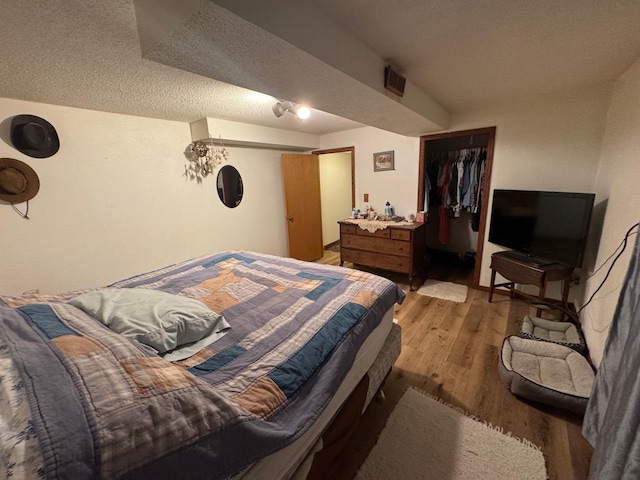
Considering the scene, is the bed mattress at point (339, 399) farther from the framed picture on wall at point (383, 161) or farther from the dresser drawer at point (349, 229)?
the framed picture on wall at point (383, 161)

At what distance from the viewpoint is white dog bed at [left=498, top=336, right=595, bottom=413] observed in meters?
1.51

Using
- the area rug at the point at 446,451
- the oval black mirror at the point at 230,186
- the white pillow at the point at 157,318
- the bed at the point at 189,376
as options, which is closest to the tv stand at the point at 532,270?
the area rug at the point at 446,451

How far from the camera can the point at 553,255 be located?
2.32 metres

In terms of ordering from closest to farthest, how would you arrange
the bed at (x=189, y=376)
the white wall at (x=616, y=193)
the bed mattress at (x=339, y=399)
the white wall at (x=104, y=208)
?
the bed at (x=189, y=376), the bed mattress at (x=339, y=399), the white wall at (x=616, y=193), the white wall at (x=104, y=208)

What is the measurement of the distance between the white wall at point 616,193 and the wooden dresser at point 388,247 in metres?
1.57

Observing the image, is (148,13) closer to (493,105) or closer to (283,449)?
(283,449)

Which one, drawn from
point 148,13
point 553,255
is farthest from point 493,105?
point 148,13

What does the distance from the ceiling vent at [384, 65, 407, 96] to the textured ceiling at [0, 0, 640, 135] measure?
5cm

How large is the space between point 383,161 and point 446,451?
3.26m

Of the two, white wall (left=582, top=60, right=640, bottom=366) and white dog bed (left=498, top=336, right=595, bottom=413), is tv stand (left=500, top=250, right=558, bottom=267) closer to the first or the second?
white wall (left=582, top=60, right=640, bottom=366)

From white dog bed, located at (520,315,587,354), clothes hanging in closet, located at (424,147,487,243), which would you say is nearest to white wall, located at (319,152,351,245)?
clothes hanging in closet, located at (424,147,487,243)

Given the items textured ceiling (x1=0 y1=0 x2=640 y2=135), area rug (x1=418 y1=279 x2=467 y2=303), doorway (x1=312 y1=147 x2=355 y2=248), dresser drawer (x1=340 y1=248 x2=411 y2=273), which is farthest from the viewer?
doorway (x1=312 y1=147 x2=355 y2=248)

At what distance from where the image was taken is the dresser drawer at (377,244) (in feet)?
10.6

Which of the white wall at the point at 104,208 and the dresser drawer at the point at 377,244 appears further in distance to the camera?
the dresser drawer at the point at 377,244
